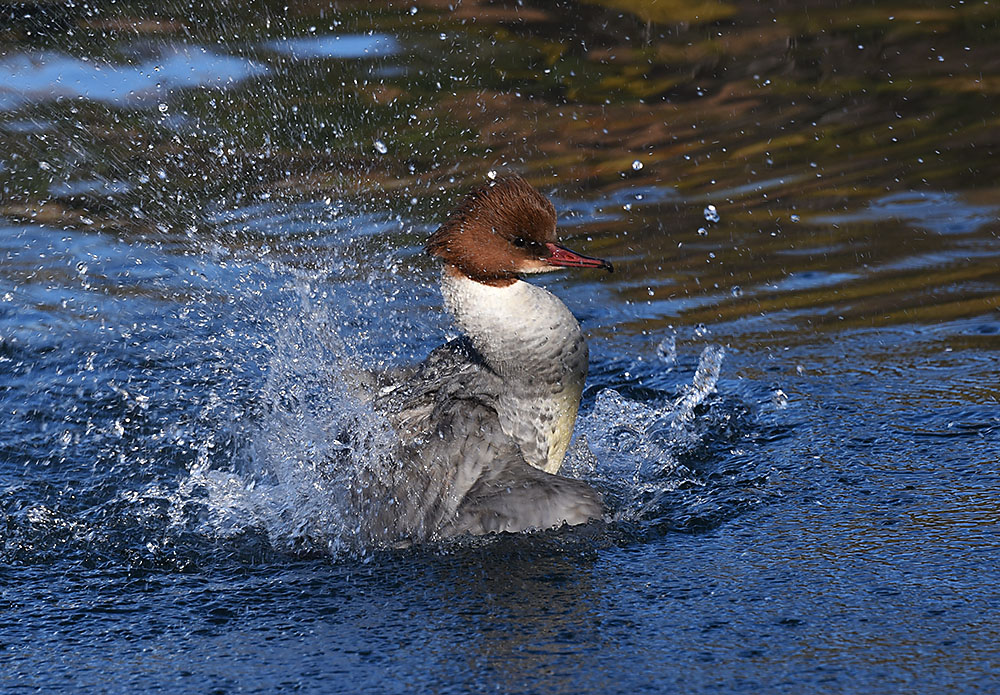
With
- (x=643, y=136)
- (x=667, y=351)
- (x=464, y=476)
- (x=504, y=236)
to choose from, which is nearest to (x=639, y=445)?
(x=464, y=476)

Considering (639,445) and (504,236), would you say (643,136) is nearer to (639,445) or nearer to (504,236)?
(639,445)

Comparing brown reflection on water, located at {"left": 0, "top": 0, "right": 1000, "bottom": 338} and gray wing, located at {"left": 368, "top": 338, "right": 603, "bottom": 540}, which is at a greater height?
brown reflection on water, located at {"left": 0, "top": 0, "right": 1000, "bottom": 338}

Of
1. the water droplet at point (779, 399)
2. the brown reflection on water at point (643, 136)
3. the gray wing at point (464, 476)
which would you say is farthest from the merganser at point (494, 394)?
the brown reflection on water at point (643, 136)

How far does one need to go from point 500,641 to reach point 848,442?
1.96 metres

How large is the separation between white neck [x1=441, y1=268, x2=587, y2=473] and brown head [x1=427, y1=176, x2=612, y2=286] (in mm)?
96

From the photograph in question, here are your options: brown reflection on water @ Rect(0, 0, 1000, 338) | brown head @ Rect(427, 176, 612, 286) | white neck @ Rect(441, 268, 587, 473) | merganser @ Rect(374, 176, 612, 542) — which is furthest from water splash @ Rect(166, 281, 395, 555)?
brown reflection on water @ Rect(0, 0, 1000, 338)

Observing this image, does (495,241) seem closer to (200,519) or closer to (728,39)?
(200,519)

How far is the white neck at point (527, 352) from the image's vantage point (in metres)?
4.62

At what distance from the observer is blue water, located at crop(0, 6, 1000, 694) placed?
3555mm

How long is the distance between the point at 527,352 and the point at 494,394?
0.68 ft

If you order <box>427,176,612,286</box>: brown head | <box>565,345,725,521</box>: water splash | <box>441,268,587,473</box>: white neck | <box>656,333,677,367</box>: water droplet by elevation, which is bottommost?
<box>565,345,725,521</box>: water splash

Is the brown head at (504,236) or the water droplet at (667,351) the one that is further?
the water droplet at (667,351)

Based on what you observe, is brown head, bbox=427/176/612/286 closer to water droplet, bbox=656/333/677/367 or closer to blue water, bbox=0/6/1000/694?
blue water, bbox=0/6/1000/694

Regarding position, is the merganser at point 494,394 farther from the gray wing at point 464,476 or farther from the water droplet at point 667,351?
the water droplet at point 667,351
